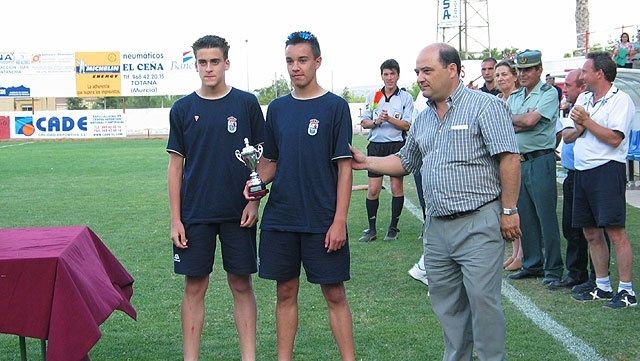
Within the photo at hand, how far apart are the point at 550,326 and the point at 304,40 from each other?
9.92 ft

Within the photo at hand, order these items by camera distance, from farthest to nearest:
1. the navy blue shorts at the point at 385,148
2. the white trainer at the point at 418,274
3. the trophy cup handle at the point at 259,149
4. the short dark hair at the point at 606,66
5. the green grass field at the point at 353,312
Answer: the navy blue shorts at the point at 385,148, the white trainer at the point at 418,274, the short dark hair at the point at 606,66, the green grass field at the point at 353,312, the trophy cup handle at the point at 259,149

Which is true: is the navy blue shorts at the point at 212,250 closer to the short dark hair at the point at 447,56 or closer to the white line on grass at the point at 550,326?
the short dark hair at the point at 447,56

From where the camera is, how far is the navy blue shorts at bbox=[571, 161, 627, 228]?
24.7 feet

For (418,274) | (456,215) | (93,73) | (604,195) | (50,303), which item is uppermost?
(93,73)

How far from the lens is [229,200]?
5.82 metres

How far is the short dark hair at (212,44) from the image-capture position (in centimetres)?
585

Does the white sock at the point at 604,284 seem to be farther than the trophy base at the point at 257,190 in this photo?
Yes

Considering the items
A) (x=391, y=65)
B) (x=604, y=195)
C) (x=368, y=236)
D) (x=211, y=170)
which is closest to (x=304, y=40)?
(x=211, y=170)

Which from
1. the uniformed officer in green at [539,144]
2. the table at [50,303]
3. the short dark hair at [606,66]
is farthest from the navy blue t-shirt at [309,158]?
the uniformed officer in green at [539,144]

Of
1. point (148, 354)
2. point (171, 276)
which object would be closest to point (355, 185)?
point (171, 276)

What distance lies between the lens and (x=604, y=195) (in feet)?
24.9

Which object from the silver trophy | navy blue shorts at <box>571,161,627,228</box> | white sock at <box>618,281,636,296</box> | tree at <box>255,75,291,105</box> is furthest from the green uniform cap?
tree at <box>255,75,291,105</box>

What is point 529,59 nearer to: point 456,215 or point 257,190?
point 456,215

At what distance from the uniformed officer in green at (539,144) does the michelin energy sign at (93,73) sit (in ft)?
133
